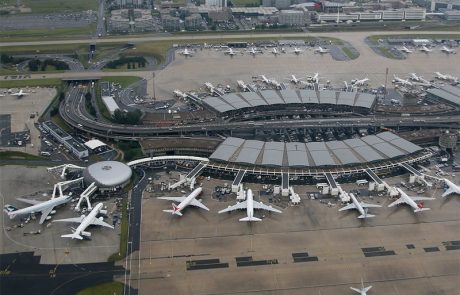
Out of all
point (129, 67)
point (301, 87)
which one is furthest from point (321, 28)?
point (129, 67)

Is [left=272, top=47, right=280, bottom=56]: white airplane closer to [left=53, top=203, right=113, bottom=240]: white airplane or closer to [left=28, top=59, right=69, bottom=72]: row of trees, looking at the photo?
[left=28, top=59, right=69, bottom=72]: row of trees

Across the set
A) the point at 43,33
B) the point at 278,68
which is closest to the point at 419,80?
the point at 278,68

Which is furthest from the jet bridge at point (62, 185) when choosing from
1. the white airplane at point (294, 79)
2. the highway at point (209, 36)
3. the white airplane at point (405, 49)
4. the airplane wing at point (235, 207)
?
the white airplane at point (405, 49)

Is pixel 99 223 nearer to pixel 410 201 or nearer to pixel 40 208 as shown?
pixel 40 208

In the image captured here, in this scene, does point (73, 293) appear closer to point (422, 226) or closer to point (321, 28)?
point (422, 226)

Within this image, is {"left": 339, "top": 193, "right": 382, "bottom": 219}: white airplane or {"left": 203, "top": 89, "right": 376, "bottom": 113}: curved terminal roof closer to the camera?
{"left": 339, "top": 193, "right": 382, "bottom": 219}: white airplane

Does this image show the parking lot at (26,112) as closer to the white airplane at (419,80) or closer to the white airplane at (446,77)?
the white airplane at (419,80)

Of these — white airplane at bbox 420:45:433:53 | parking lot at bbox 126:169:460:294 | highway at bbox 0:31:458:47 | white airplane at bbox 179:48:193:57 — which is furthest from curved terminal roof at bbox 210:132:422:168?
highway at bbox 0:31:458:47
